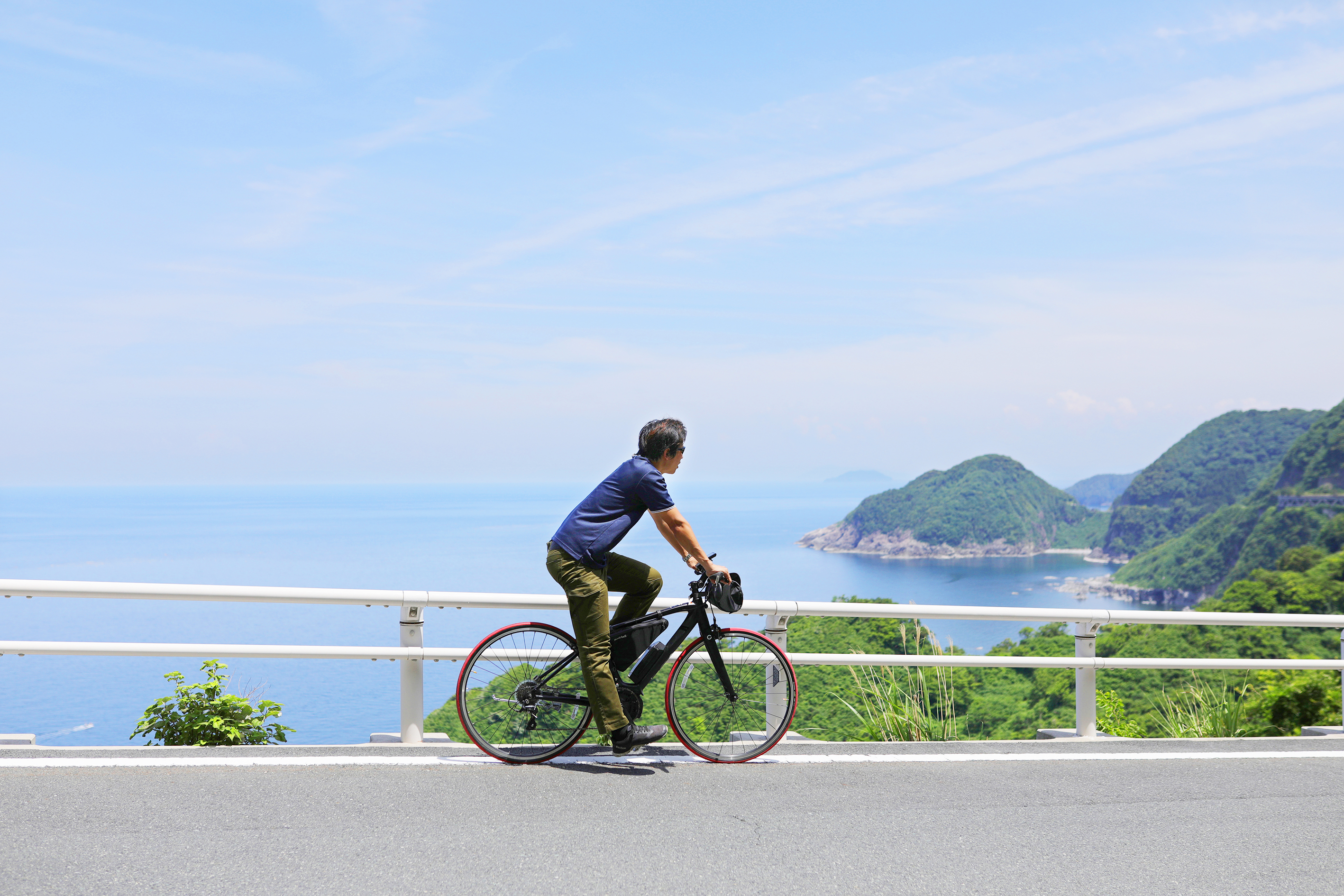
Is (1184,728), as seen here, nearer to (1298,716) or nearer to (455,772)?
(1298,716)

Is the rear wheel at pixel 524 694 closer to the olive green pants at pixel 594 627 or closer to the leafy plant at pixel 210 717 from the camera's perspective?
the olive green pants at pixel 594 627

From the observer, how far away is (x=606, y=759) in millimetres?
6281

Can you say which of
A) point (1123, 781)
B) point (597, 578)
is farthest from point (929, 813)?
point (597, 578)

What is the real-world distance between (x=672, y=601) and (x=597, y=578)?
2.27 ft

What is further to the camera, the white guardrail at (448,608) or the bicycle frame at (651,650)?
the bicycle frame at (651,650)

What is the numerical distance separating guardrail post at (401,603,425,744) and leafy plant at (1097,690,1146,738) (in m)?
5.17

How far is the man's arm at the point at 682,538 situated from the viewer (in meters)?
6.00

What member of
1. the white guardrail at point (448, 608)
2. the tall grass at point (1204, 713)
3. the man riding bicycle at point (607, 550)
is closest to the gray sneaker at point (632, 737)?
the man riding bicycle at point (607, 550)

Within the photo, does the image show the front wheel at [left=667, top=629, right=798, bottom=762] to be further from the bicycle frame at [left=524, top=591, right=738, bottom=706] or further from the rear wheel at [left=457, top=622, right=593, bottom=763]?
the rear wheel at [left=457, top=622, right=593, bottom=763]

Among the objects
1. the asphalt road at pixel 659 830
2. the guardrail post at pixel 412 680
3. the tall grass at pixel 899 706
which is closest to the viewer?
the asphalt road at pixel 659 830

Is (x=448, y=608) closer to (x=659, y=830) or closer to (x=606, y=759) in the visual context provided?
(x=606, y=759)

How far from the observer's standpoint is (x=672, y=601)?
656 cm

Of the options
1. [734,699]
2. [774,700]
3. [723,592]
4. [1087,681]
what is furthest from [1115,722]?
[723,592]

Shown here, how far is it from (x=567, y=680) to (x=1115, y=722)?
8.09 meters
